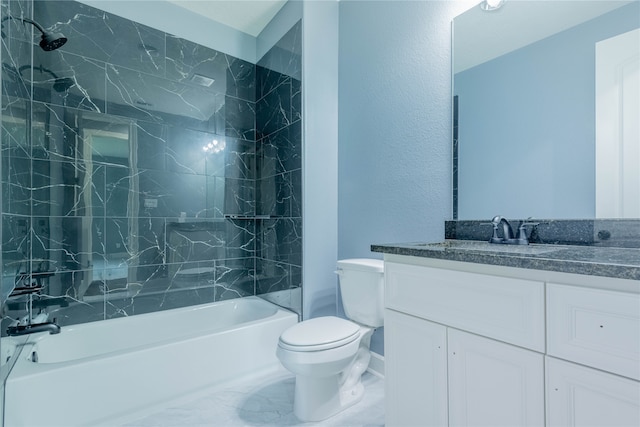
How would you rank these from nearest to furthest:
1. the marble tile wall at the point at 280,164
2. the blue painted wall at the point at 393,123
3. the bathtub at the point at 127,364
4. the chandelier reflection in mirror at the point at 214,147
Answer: the bathtub at the point at 127,364
the blue painted wall at the point at 393,123
the marble tile wall at the point at 280,164
the chandelier reflection in mirror at the point at 214,147

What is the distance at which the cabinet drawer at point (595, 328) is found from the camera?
0.64 metres

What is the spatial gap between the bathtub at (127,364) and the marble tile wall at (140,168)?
0.50ft

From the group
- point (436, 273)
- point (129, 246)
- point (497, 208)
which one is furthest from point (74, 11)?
point (497, 208)

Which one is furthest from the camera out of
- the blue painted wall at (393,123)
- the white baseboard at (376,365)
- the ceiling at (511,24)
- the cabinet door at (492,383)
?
the white baseboard at (376,365)

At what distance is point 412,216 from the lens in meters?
1.78

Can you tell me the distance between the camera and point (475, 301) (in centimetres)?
91

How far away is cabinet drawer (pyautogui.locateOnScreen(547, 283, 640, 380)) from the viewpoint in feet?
2.09

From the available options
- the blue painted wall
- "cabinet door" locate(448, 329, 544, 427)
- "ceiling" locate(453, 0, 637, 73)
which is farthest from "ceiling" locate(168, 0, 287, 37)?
"cabinet door" locate(448, 329, 544, 427)

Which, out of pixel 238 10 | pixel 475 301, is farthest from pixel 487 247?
pixel 238 10

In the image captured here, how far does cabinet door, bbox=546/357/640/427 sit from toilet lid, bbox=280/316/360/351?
34.9 inches

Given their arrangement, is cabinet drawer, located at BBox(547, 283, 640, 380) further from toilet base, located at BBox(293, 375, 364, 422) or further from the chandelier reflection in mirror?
the chandelier reflection in mirror

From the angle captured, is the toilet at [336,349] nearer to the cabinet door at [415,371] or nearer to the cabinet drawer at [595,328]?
the cabinet door at [415,371]

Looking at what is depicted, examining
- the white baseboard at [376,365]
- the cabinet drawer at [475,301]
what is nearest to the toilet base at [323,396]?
the white baseboard at [376,365]

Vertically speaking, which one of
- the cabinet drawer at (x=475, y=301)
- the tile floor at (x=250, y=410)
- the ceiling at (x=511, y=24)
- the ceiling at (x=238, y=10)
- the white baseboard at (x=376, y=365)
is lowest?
the tile floor at (x=250, y=410)
